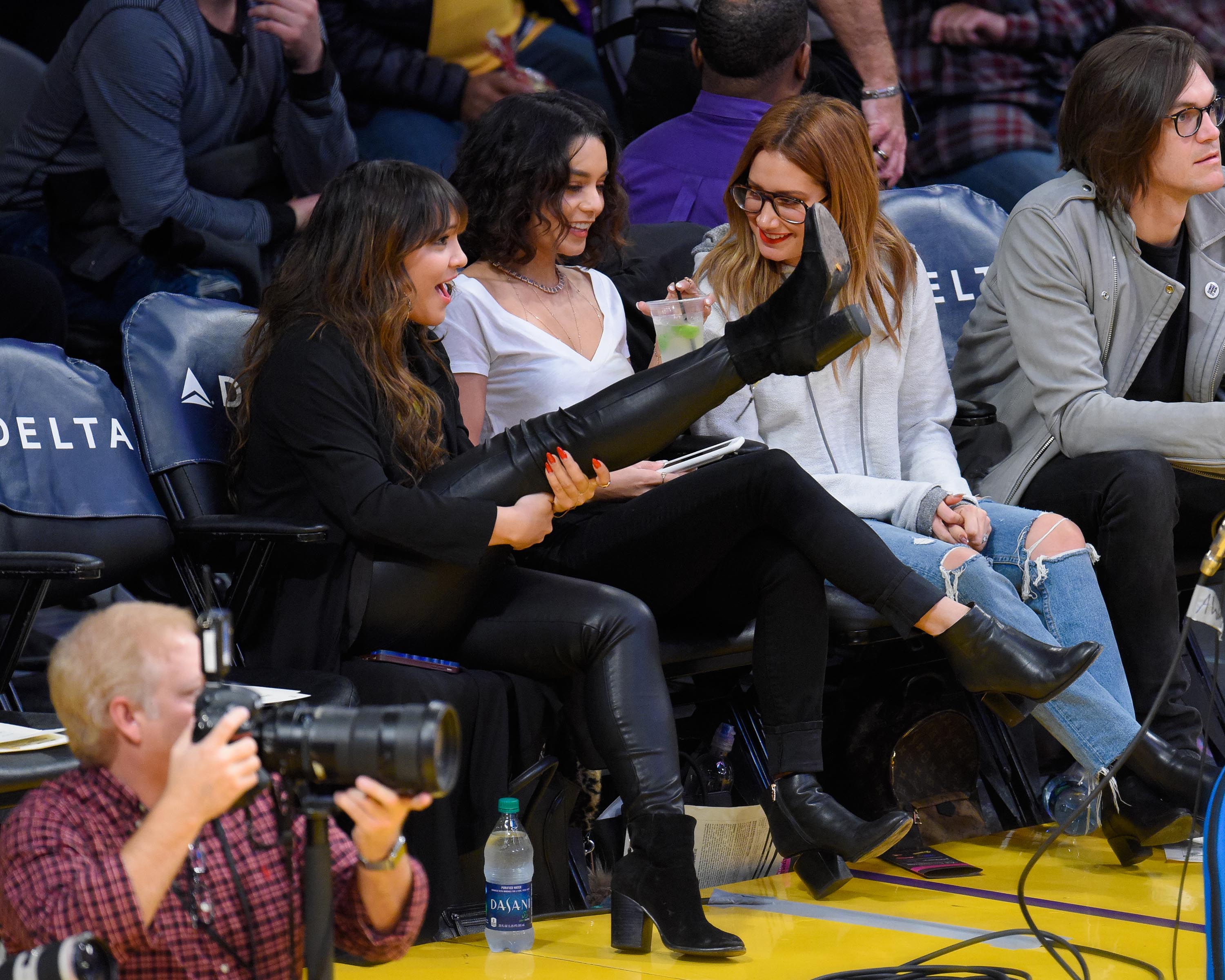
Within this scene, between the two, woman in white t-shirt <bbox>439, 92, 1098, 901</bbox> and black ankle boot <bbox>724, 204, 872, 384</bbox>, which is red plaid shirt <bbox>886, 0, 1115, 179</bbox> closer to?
woman in white t-shirt <bbox>439, 92, 1098, 901</bbox>

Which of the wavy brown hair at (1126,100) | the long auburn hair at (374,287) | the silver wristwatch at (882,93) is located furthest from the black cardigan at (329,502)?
the silver wristwatch at (882,93)

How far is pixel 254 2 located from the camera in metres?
3.83

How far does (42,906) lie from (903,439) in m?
2.16

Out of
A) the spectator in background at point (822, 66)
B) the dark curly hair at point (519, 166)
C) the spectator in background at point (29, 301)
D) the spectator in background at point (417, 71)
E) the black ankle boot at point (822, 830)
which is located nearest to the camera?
the black ankle boot at point (822, 830)

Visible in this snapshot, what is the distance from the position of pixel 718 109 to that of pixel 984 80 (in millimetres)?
1279

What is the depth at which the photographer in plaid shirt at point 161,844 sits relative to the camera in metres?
1.41

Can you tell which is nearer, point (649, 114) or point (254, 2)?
point (254, 2)

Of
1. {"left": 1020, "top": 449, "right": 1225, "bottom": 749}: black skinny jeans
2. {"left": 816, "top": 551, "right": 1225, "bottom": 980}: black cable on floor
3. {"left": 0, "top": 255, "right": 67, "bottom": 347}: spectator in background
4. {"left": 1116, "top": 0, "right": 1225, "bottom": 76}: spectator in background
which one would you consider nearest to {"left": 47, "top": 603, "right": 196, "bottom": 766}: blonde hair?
{"left": 816, "top": 551, "right": 1225, "bottom": 980}: black cable on floor

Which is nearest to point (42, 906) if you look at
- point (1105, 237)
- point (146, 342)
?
point (146, 342)

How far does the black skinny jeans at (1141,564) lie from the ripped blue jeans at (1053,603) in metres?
0.08

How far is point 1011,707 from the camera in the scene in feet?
8.89

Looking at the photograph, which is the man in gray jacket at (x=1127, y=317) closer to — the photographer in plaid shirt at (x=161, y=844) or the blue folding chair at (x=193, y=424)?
the blue folding chair at (x=193, y=424)

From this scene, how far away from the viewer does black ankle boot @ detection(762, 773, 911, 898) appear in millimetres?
2506

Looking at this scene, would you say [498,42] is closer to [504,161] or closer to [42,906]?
[504,161]
